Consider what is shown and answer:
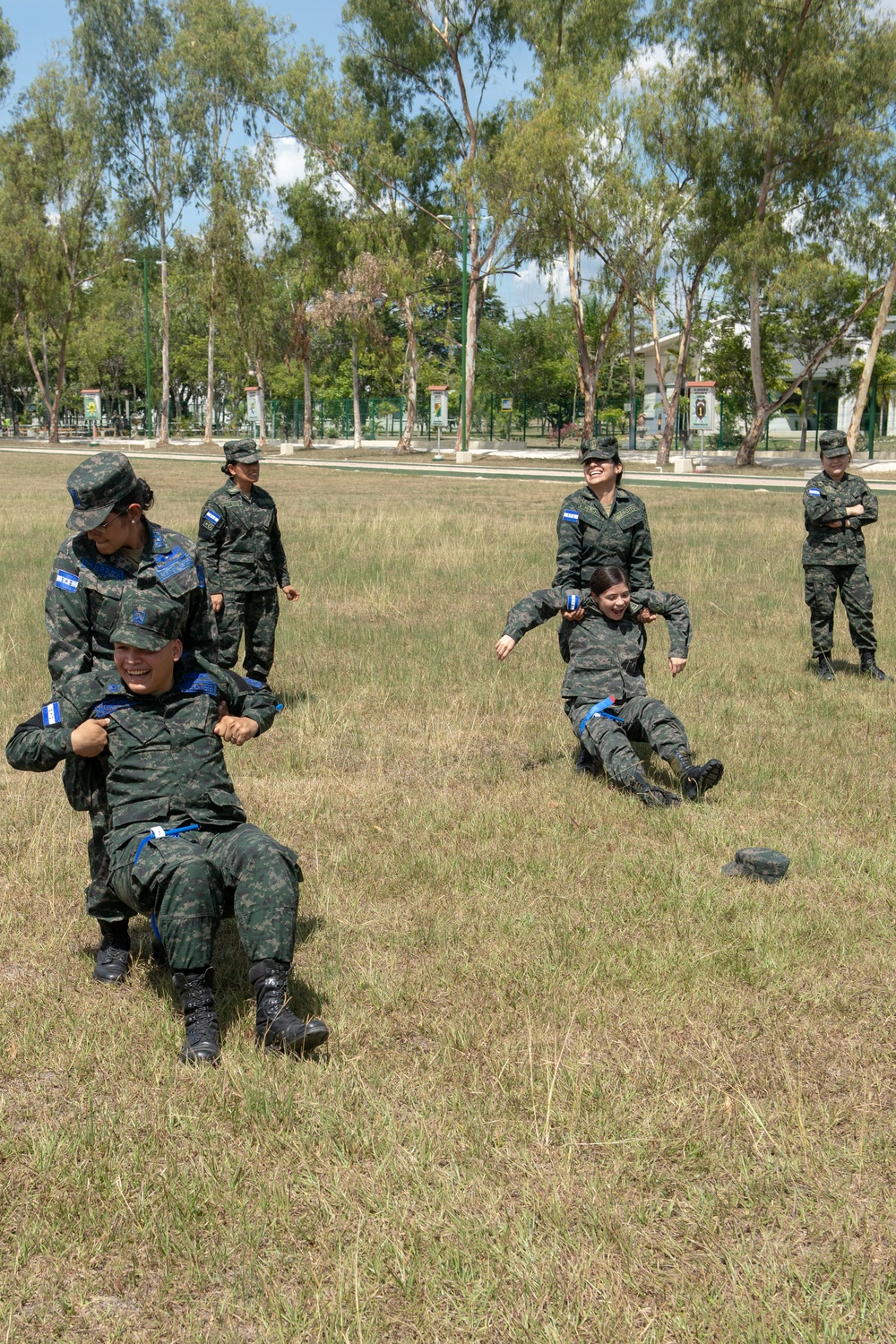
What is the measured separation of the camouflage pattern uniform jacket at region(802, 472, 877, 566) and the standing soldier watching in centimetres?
319

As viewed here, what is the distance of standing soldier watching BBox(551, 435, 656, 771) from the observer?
7.59 meters

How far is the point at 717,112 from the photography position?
136 feet

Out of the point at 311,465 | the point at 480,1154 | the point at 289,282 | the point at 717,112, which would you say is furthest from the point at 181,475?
the point at 480,1154

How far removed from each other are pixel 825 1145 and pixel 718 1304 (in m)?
0.78

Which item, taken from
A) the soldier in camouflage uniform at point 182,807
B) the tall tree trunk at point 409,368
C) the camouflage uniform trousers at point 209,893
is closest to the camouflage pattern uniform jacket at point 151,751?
the soldier in camouflage uniform at point 182,807

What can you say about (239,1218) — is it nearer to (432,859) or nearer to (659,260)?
(432,859)

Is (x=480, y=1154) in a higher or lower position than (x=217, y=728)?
lower

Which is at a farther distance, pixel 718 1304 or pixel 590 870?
pixel 590 870

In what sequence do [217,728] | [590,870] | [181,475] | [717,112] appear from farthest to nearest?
[717,112] → [181,475] → [590,870] → [217,728]

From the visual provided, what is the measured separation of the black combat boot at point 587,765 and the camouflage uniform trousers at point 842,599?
11.9ft

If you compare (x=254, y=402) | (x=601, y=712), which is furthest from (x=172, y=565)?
(x=254, y=402)

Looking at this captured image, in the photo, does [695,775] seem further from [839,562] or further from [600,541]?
[839,562]

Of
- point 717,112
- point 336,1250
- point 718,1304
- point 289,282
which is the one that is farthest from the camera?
point 289,282

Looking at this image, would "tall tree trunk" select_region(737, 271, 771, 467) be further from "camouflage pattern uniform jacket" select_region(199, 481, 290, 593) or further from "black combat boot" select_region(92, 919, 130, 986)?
"black combat boot" select_region(92, 919, 130, 986)
